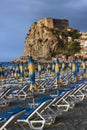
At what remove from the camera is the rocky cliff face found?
99.9m

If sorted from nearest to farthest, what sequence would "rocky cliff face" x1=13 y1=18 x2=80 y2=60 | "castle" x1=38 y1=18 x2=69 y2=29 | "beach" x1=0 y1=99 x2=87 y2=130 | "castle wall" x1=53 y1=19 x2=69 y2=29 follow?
1. "beach" x1=0 y1=99 x2=87 y2=130
2. "rocky cliff face" x1=13 y1=18 x2=80 y2=60
3. "castle" x1=38 y1=18 x2=69 y2=29
4. "castle wall" x1=53 y1=19 x2=69 y2=29

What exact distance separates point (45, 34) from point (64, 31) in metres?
5.64

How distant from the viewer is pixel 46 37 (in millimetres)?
103375

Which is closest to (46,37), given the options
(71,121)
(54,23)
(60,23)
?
(54,23)

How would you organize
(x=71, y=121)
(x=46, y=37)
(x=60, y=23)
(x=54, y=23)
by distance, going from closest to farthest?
1. (x=71, y=121)
2. (x=46, y=37)
3. (x=54, y=23)
4. (x=60, y=23)

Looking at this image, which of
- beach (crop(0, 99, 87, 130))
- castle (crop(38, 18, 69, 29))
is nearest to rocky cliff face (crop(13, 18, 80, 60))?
castle (crop(38, 18, 69, 29))

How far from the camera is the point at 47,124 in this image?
31.7 ft

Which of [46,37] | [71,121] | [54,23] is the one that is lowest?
[71,121]

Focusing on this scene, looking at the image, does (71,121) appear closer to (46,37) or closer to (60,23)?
(46,37)

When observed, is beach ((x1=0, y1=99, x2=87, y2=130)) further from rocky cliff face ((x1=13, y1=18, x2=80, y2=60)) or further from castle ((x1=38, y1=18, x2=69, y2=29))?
castle ((x1=38, y1=18, x2=69, y2=29))

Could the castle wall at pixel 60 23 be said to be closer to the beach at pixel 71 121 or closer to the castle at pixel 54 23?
the castle at pixel 54 23

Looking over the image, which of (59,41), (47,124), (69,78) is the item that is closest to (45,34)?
(59,41)

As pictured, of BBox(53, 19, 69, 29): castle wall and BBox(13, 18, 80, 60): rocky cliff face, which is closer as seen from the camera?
BBox(13, 18, 80, 60): rocky cliff face

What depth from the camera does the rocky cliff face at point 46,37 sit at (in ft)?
328
